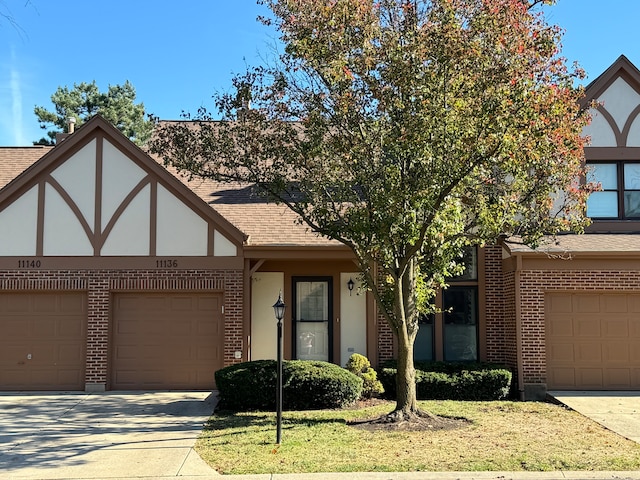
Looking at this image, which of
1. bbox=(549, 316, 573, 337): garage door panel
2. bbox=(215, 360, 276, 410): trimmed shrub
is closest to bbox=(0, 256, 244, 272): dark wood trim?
bbox=(215, 360, 276, 410): trimmed shrub

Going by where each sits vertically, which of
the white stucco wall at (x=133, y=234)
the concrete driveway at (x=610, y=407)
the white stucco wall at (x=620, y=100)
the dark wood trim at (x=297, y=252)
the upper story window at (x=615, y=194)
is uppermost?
the white stucco wall at (x=620, y=100)

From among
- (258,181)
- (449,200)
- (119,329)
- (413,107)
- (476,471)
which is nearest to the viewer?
(476,471)

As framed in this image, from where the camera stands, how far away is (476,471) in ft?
25.1

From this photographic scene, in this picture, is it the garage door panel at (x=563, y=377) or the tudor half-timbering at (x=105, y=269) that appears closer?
the garage door panel at (x=563, y=377)

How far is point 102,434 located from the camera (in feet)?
32.5

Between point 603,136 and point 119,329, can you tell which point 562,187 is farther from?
point 119,329

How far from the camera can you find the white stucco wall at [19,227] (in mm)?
13977

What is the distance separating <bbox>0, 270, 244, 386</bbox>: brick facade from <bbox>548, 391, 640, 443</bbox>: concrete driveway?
6897 millimetres

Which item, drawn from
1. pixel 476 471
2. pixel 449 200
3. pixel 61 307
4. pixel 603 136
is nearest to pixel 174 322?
pixel 61 307

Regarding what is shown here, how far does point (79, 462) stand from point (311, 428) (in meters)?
3.46

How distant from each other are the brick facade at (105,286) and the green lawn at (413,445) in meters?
3.17

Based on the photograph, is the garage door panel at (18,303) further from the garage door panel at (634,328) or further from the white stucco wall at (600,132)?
the white stucco wall at (600,132)

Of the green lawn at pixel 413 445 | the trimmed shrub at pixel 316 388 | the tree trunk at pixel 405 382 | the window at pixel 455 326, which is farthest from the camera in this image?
the window at pixel 455 326

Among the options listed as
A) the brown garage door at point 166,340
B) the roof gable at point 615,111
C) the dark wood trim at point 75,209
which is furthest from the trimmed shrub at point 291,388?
the roof gable at point 615,111
